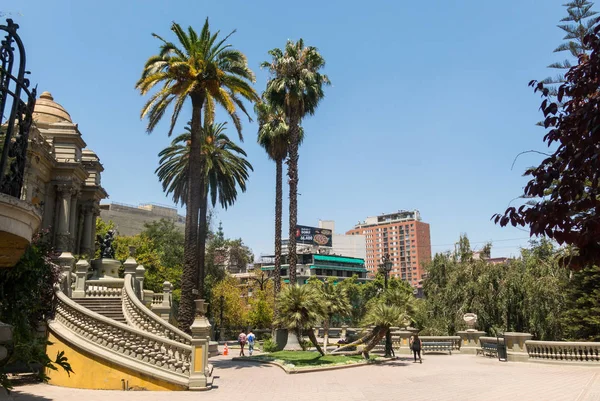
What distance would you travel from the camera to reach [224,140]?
1592 inches

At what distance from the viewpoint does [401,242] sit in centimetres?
18388

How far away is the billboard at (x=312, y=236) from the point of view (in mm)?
119625

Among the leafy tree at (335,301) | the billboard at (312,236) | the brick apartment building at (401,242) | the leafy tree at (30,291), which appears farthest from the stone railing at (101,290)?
the brick apartment building at (401,242)

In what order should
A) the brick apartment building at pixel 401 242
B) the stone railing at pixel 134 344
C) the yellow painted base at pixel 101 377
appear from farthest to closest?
the brick apartment building at pixel 401 242
the stone railing at pixel 134 344
the yellow painted base at pixel 101 377

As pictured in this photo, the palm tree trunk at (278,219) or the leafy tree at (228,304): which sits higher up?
the palm tree trunk at (278,219)

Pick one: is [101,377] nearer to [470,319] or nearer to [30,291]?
[30,291]

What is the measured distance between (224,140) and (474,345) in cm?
2480

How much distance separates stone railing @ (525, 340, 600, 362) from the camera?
20188 millimetres

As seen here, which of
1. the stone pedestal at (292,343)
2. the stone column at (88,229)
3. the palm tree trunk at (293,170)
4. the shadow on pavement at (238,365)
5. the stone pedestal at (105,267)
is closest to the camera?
the shadow on pavement at (238,365)

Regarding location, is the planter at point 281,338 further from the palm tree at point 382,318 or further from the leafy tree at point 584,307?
the leafy tree at point 584,307

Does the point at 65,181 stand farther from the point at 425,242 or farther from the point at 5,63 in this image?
the point at 425,242

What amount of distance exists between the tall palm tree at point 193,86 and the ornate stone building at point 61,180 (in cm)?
901

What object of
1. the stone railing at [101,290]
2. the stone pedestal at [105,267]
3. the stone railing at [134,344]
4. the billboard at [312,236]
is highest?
the billboard at [312,236]

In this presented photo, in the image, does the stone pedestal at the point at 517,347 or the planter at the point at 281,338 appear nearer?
the stone pedestal at the point at 517,347
